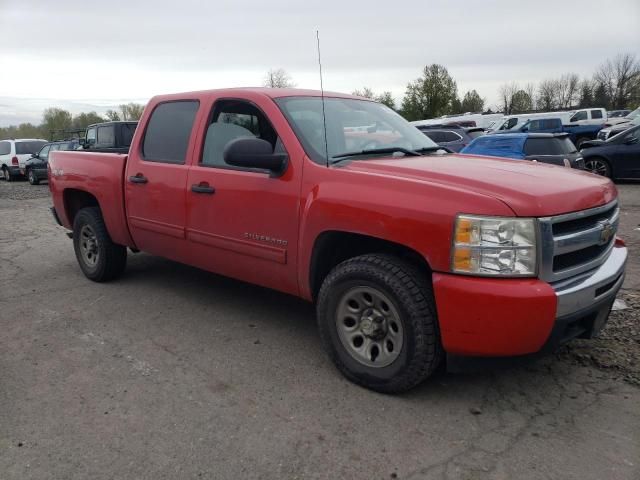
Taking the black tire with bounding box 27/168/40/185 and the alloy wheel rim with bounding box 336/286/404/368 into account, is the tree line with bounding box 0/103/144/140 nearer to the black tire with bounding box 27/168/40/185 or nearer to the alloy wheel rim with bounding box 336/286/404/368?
the black tire with bounding box 27/168/40/185

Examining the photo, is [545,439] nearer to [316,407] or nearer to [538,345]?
[538,345]

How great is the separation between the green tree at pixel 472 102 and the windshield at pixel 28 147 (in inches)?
2454

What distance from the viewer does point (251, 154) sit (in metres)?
3.51

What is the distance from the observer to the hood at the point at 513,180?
282 centimetres

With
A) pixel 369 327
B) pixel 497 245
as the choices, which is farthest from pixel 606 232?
pixel 369 327

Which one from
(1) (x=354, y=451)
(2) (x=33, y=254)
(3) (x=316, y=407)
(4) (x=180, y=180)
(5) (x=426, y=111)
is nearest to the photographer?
(1) (x=354, y=451)

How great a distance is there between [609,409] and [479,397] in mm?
700

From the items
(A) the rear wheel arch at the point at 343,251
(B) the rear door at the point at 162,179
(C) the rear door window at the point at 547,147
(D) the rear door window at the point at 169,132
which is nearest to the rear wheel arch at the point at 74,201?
(B) the rear door at the point at 162,179

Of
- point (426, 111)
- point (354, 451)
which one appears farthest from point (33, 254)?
point (426, 111)

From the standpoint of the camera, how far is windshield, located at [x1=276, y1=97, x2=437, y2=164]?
147 inches

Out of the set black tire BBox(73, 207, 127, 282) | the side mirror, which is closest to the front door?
the side mirror

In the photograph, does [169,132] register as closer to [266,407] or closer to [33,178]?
[266,407]

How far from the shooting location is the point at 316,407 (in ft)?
10.4

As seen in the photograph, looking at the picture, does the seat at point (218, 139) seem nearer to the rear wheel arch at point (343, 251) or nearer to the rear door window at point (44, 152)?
the rear wheel arch at point (343, 251)
